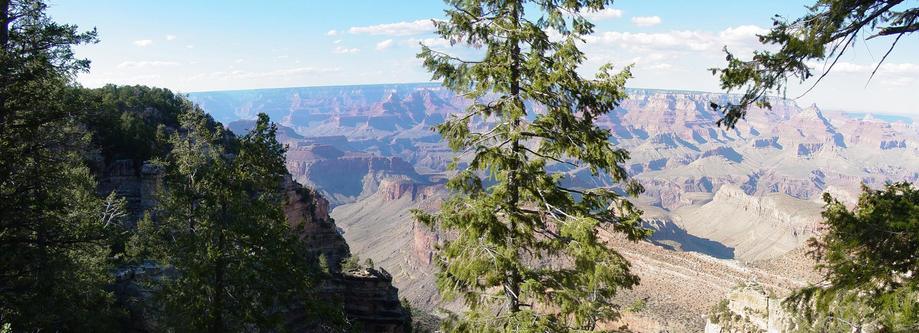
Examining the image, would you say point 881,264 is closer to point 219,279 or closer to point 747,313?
point 219,279

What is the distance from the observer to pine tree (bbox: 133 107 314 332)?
44.2ft

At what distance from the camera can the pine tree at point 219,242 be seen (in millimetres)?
13484

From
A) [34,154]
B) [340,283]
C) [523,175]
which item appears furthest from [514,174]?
[340,283]

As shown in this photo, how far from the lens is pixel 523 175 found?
9492mm

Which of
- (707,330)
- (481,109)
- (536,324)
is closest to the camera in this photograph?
(536,324)

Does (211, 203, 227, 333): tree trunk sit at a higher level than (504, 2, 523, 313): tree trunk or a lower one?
lower

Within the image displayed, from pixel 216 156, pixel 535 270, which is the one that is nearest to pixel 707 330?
pixel 535 270

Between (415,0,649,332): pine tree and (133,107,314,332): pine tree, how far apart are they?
20.6 ft

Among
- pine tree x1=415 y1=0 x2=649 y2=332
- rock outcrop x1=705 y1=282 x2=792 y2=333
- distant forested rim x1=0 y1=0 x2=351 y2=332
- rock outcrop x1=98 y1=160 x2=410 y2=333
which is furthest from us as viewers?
rock outcrop x1=98 y1=160 x2=410 y2=333

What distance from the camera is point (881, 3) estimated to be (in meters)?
6.46

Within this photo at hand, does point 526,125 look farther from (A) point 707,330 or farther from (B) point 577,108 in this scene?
(A) point 707,330

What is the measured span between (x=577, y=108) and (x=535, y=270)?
3052 millimetres

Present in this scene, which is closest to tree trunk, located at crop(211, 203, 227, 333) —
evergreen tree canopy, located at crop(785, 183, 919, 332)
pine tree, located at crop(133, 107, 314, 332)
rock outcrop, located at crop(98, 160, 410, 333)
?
pine tree, located at crop(133, 107, 314, 332)

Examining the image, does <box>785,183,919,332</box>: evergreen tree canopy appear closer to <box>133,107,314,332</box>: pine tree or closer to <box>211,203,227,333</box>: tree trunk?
Answer: <box>133,107,314,332</box>: pine tree
